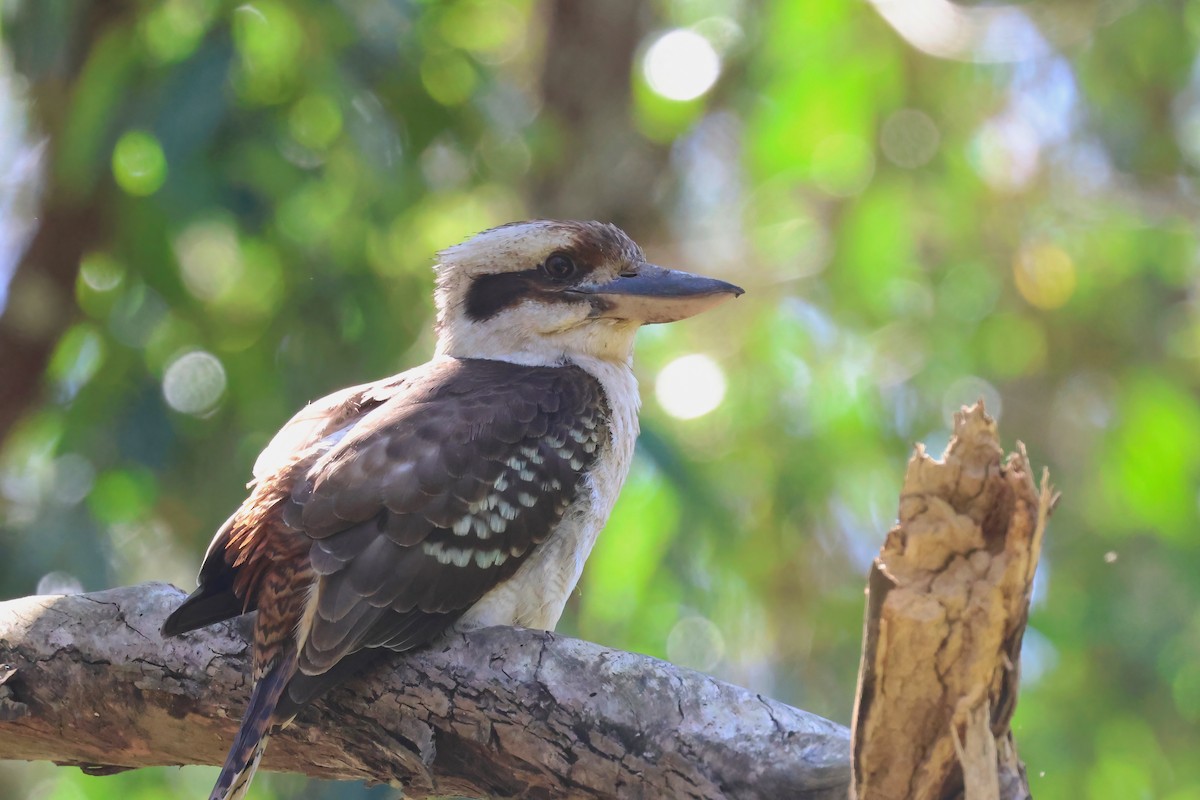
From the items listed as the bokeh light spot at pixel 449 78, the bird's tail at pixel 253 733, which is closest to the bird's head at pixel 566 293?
the bird's tail at pixel 253 733

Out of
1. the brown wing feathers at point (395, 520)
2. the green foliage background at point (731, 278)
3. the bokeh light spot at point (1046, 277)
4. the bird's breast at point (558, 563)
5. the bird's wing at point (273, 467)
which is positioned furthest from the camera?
the bokeh light spot at point (1046, 277)

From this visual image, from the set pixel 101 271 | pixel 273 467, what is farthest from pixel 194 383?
pixel 273 467

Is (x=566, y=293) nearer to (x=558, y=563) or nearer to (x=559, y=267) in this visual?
(x=559, y=267)

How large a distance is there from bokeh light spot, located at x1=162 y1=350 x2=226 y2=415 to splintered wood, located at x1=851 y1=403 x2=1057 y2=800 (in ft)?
13.0

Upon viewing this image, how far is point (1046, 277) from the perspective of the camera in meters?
7.80

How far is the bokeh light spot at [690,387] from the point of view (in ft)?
22.8

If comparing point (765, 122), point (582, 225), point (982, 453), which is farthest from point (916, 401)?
point (982, 453)

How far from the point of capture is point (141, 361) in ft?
18.0

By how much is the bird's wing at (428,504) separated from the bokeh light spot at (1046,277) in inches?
198

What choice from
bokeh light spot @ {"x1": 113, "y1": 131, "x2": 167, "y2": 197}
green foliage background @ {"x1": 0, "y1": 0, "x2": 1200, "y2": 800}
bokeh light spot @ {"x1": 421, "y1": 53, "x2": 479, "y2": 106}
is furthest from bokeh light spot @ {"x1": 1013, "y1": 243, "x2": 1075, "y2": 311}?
bokeh light spot @ {"x1": 113, "y1": 131, "x2": 167, "y2": 197}

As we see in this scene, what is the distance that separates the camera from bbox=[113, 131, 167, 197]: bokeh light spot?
15.8ft

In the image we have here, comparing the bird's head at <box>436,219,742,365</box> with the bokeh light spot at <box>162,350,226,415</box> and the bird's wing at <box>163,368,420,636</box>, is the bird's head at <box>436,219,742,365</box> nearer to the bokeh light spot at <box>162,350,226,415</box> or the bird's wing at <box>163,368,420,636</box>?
the bird's wing at <box>163,368,420,636</box>

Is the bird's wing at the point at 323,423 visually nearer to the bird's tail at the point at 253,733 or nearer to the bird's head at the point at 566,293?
the bird's head at the point at 566,293

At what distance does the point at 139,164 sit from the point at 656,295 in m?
2.36
